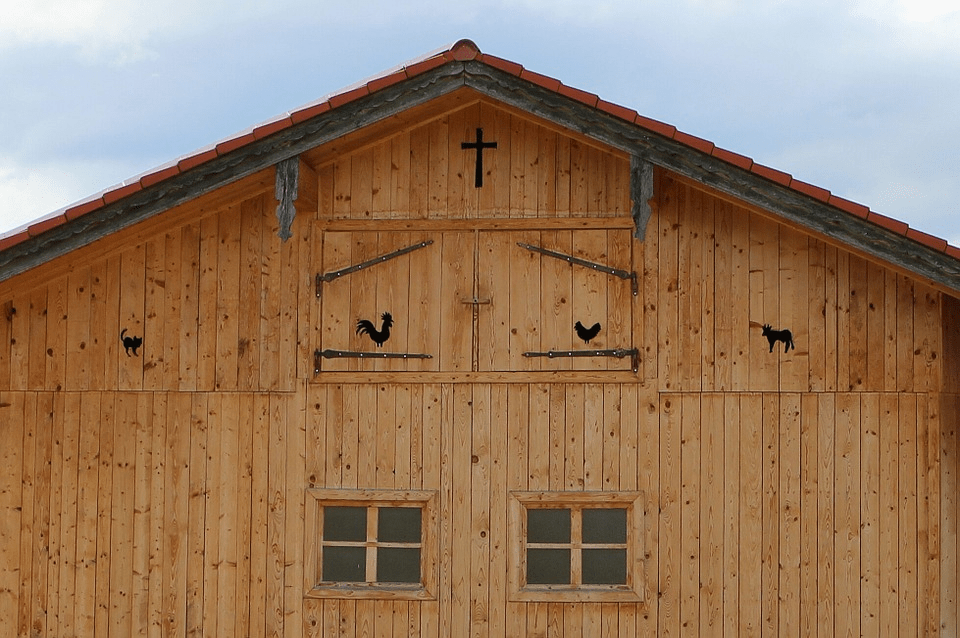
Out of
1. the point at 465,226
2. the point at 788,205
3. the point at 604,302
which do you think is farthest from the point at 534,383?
the point at 788,205

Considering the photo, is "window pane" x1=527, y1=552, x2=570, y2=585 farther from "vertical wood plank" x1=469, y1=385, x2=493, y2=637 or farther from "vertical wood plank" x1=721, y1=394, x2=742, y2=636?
"vertical wood plank" x1=721, y1=394, x2=742, y2=636

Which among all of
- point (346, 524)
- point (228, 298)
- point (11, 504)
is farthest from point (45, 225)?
point (346, 524)

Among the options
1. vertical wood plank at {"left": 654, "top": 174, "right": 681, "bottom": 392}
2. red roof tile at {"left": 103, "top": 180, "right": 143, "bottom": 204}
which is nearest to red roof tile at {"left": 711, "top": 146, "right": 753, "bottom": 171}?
vertical wood plank at {"left": 654, "top": 174, "right": 681, "bottom": 392}

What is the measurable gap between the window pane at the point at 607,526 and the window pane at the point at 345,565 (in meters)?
1.74

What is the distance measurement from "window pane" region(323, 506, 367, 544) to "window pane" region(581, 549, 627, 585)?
169 cm

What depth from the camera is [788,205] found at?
6.92 metres

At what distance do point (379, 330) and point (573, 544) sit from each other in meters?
2.18

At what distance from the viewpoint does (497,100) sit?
7.19 metres

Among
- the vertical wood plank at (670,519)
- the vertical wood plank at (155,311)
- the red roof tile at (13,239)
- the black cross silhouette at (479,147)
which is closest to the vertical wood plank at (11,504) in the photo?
the vertical wood plank at (155,311)

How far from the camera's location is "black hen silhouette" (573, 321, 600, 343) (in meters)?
7.60

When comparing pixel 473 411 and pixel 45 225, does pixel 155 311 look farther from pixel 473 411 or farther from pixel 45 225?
pixel 473 411

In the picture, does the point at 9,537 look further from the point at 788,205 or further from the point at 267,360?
the point at 788,205

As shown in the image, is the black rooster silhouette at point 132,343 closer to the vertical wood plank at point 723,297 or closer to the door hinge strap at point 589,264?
the door hinge strap at point 589,264

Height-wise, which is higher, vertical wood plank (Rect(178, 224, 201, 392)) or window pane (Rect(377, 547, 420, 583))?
vertical wood plank (Rect(178, 224, 201, 392))
